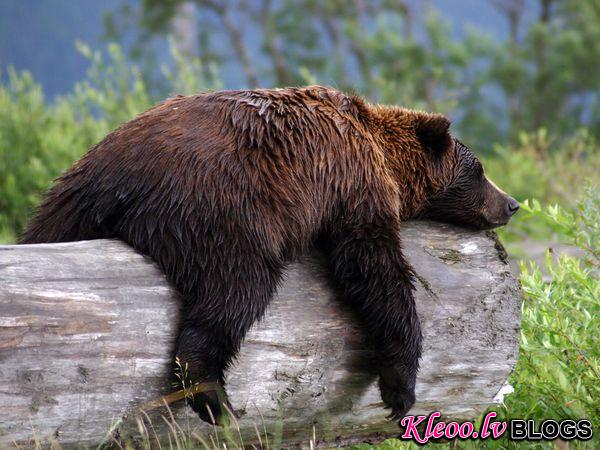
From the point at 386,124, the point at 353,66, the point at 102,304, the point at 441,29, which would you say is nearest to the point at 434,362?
the point at 386,124

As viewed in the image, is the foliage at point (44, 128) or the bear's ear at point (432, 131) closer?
the bear's ear at point (432, 131)

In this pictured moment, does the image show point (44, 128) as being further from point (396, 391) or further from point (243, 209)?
point (396, 391)

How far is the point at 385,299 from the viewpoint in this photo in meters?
3.54

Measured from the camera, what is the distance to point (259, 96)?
374cm

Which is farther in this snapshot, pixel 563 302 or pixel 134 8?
pixel 134 8

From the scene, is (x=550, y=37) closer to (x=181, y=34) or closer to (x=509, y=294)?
(x=181, y=34)

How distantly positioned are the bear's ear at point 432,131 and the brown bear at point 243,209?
0.28 meters

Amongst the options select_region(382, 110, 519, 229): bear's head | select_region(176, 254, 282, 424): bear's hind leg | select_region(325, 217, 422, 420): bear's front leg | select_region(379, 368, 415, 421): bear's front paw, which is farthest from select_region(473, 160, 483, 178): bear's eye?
select_region(176, 254, 282, 424): bear's hind leg

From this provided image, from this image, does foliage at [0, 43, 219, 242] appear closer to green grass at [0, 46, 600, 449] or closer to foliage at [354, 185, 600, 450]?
green grass at [0, 46, 600, 449]

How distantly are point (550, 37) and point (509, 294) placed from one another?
781 inches

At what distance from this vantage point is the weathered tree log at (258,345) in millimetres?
2910

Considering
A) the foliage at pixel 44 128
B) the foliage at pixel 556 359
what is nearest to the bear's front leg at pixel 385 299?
the foliage at pixel 556 359

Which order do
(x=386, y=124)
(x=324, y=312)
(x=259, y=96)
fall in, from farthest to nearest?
(x=386, y=124), (x=259, y=96), (x=324, y=312)

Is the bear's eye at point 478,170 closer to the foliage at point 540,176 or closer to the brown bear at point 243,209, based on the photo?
the brown bear at point 243,209
